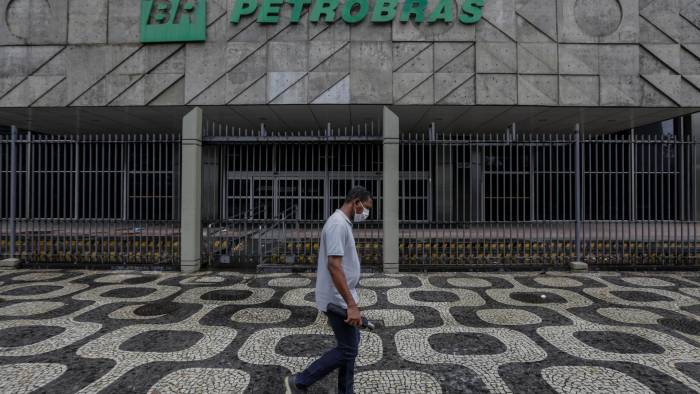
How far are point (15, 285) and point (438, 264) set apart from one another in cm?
887

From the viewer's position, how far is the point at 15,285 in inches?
285

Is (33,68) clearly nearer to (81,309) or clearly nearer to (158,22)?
(158,22)

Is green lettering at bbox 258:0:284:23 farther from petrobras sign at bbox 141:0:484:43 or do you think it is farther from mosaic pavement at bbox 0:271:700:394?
mosaic pavement at bbox 0:271:700:394

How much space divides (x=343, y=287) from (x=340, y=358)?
22.8 inches

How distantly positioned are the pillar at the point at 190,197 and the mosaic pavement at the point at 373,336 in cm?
121

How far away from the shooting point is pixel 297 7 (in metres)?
11.4

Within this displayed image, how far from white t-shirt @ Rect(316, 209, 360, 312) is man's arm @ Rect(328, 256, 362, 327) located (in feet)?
0.20

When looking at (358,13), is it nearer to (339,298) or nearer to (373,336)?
(373,336)

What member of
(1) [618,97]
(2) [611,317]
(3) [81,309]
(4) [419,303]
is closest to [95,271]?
(3) [81,309]

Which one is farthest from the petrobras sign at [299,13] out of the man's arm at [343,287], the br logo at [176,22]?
the man's arm at [343,287]

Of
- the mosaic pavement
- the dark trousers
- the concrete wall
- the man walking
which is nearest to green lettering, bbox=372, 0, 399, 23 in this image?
the concrete wall

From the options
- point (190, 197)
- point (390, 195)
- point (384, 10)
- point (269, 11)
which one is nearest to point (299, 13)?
point (269, 11)

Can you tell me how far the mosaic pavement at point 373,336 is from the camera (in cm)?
343

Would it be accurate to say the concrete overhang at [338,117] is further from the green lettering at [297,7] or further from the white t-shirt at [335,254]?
the white t-shirt at [335,254]
